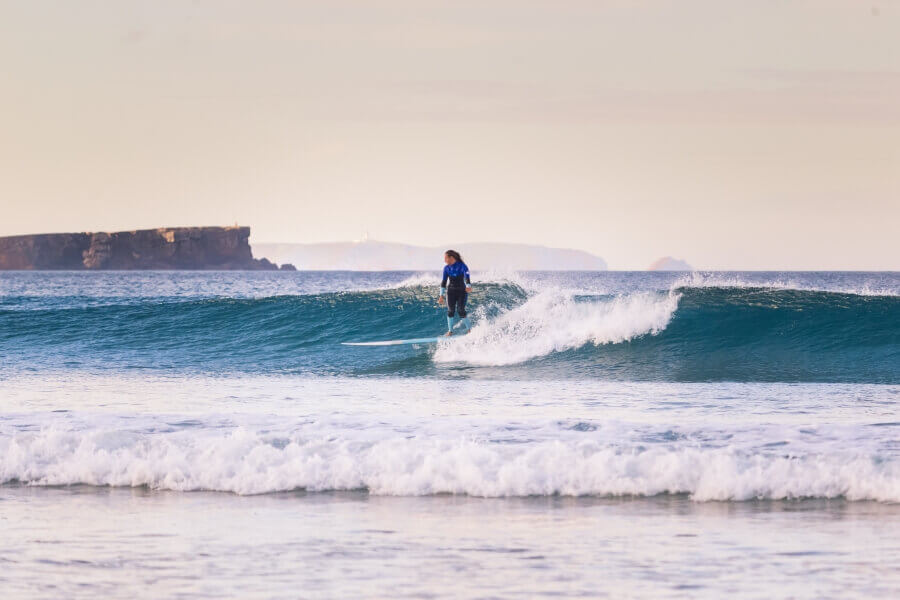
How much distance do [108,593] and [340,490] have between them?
115 inches

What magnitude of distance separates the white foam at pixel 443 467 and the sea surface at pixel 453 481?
0.02 m

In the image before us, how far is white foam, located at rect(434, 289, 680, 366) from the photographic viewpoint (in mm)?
18469

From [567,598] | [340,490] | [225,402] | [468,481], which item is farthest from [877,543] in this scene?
[225,402]

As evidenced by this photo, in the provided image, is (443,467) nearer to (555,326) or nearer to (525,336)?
(525,336)

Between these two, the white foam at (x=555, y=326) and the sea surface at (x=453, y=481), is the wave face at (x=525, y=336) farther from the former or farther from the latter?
the sea surface at (x=453, y=481)

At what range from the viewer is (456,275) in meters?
17.2

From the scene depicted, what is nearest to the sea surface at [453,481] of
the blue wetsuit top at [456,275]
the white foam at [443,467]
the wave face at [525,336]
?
the white foam at [443,467]

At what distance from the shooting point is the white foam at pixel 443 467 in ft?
25.3

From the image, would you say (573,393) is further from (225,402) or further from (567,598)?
(567,598)

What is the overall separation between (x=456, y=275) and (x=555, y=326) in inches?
144

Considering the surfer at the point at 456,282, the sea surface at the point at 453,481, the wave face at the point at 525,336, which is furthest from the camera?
the wave face at the point at 525,336

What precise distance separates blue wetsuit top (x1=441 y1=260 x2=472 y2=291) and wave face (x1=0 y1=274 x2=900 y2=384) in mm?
1543

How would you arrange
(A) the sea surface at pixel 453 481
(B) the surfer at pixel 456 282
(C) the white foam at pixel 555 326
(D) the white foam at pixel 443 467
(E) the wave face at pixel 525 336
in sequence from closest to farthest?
1. (A) the sea surface at pixel 453 481
2. (D) the white foam at pixel 443 467
3. (B) the surfer at pixel 456 282
4. (E) the wave face at pixel 525 336
5. (C) the white foam at pixel 555 326

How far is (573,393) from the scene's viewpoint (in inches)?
531
